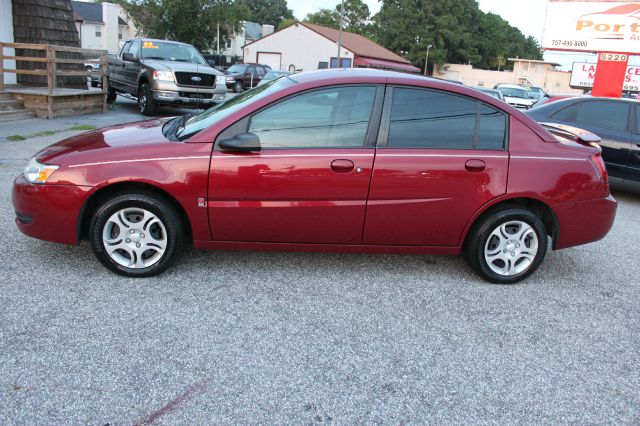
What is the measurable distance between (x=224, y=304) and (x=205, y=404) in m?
1.10

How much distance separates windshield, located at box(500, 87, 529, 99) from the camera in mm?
28281

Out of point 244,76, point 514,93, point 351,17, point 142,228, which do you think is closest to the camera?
point 142,228

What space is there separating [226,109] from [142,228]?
1171mm

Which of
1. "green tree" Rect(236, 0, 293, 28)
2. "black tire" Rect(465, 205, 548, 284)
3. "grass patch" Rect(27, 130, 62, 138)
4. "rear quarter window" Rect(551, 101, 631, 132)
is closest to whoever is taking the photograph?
"black tire" Rect(465, 205, 548, 284)

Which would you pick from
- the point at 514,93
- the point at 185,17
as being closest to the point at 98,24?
the point at 185,17

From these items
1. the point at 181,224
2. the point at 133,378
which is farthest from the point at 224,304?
the point at 133,378

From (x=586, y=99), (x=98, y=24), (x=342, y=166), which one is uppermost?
(x=98, y=24)

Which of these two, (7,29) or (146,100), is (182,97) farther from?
(7,29)

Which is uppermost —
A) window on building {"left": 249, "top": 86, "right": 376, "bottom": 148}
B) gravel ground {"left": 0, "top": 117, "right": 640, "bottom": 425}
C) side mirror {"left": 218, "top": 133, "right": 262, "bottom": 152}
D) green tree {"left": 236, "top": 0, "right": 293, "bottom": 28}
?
green tree {"left": 236, "top": 0, "right": 293, "bottom": 28}

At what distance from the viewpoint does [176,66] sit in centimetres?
1370

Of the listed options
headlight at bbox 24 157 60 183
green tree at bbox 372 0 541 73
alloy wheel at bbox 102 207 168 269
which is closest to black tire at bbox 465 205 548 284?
alloy wheel at bbox 102 207 168 269

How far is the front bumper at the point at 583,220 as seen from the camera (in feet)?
14.5

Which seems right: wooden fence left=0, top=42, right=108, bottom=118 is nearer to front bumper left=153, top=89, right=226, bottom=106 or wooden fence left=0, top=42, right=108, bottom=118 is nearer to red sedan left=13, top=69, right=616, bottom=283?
front bumper left=153, top=89, right=226, bottom=106

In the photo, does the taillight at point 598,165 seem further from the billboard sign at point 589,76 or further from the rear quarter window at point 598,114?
the billboard sign at point 589,76
